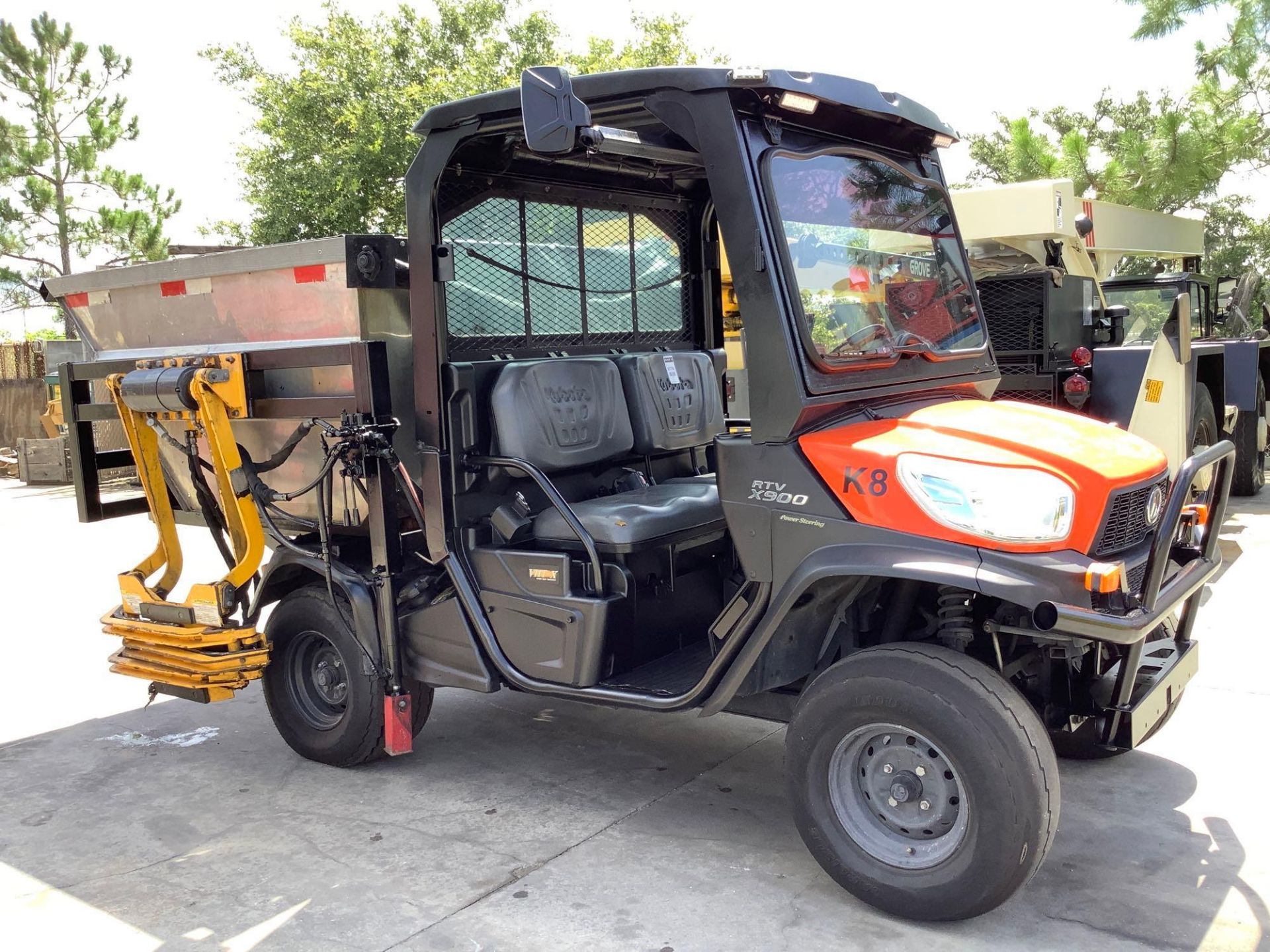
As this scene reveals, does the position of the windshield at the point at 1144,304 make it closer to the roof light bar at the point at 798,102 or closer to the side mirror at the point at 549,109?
the roof light bar at the point at 798,102

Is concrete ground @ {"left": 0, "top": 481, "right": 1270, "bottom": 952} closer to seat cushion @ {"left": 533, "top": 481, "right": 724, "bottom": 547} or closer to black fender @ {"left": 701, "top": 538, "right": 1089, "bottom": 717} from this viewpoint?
black fender @ {"left": 701, "top": 538, "right": 1089, "bottom": 717}

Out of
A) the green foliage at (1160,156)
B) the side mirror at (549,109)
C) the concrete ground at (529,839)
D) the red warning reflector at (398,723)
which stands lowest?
the concrete ground at (529,839)

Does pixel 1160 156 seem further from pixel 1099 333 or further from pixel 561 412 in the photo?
pixel 561 412

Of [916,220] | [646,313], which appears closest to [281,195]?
[646,313]

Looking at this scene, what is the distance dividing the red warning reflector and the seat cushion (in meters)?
0.85

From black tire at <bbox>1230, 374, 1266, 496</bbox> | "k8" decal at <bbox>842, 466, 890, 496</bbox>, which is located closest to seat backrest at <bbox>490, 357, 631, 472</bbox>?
"k8" decal at <bbox>842, 466, 890, 496</bbox>

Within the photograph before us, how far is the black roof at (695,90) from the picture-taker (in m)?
3.54

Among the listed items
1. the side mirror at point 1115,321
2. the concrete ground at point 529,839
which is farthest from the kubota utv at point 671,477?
the side mirror at point 1115,321

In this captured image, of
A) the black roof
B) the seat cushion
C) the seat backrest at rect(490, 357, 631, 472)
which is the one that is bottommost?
the seat cushion

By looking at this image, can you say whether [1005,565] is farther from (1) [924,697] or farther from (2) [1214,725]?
(2) [1214,725]

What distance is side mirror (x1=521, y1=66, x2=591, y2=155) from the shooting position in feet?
10.6

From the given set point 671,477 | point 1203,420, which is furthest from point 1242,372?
point 671,477

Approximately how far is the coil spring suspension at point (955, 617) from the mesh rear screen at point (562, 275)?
2118 mm

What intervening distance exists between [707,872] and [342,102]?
1702cm
